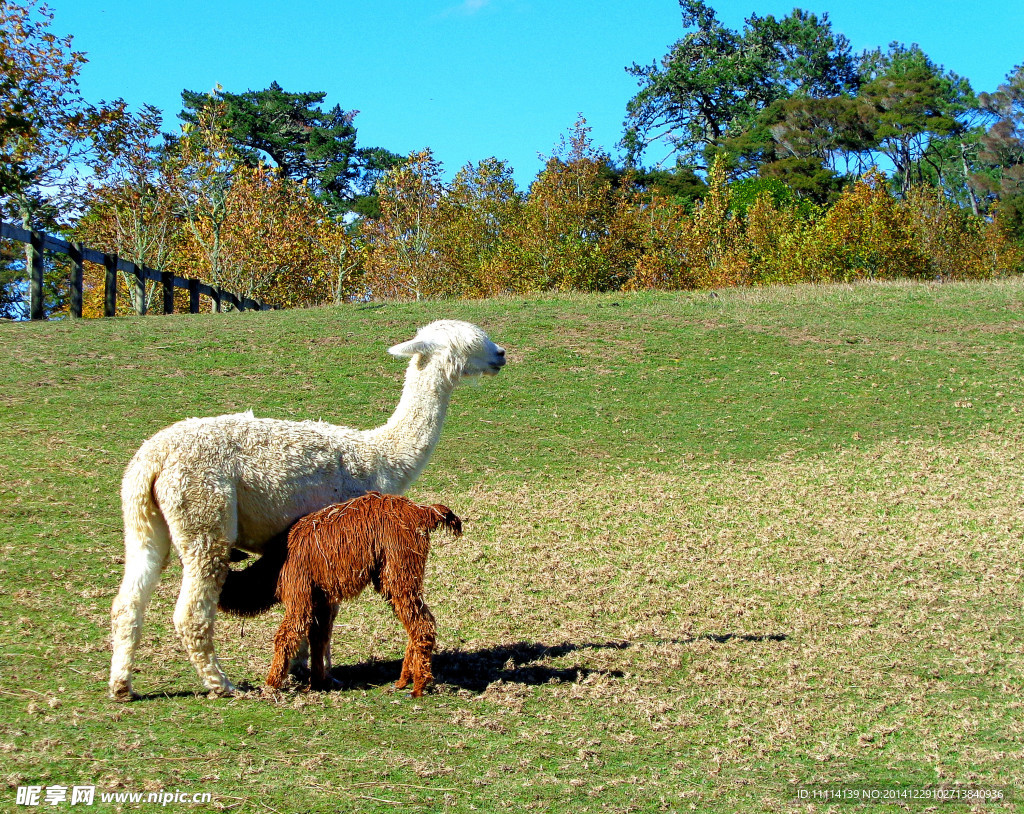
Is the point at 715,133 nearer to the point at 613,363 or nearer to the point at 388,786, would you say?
the point at 613,363

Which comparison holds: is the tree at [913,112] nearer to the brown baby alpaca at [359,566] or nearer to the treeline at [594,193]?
the treeline at [594,193]

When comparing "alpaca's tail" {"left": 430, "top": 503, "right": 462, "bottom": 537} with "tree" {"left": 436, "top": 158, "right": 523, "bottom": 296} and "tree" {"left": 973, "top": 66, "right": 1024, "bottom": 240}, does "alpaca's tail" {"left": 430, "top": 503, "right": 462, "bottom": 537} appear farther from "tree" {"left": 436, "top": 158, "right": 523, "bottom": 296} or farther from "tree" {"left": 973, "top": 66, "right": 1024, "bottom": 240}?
"tree" {"left": 973, "top": 66, "right": 1024, "bottom": 240}

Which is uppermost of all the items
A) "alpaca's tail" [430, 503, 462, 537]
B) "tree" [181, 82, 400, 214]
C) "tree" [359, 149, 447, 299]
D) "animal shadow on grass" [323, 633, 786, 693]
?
"tree" [181, 82, 400, 214]

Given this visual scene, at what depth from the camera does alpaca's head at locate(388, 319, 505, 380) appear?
6.33 meters

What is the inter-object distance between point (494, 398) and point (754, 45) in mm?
60338

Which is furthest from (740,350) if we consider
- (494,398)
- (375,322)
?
(375,322)

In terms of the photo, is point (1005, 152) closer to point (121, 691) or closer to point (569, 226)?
point (569, 226)

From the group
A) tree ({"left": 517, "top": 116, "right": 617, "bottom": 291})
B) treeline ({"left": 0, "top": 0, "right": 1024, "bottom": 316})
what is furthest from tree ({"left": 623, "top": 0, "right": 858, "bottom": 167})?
tree ({"left": 517, "top": 116, "right": 617, "bottom": 291})

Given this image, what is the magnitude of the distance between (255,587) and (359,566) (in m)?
0.72

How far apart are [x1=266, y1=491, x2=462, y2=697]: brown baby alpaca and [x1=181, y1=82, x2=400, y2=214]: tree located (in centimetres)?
5607

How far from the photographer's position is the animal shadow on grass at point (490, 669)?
19.7 ft

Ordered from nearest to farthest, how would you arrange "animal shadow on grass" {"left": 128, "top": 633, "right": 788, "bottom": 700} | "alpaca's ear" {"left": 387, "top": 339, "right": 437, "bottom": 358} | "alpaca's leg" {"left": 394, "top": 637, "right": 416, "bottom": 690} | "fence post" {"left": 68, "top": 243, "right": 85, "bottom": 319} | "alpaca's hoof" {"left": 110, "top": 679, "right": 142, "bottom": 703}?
1. "alpaca's hoof" {"left": 110, "top": 679, "right": 142, "bottom": 703}
2. "alpaca's leg" {"left": 394, "top": 637, "right": 416, "bottom": 690}
3. "animal shadow on grass" {"left": 128, "top": 633, "right": 788, "bottom": 700}
4. "alpaca's ear" {"left": 387, "top": 339, "right": 437, "bottom": 358}
5. "fence post" {"left": 68, "top": 243, "right": 85, "bottom": 319}

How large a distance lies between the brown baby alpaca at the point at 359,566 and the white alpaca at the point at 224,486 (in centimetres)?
30

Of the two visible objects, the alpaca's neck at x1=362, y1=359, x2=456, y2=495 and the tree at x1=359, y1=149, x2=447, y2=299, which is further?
the tree at x1=359, y1=149, x2=447, y2=299
